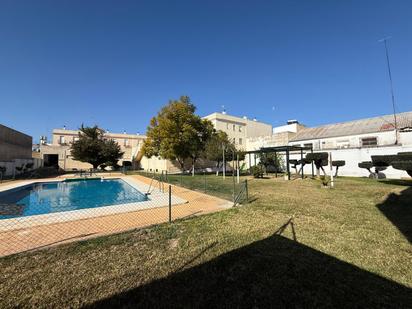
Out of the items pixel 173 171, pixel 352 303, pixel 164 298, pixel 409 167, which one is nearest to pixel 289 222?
pixel 352 303

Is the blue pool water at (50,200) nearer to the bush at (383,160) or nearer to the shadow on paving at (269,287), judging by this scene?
the shadow on paving at (269,287)

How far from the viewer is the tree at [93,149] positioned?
104 feet

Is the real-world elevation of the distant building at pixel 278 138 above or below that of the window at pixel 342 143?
above

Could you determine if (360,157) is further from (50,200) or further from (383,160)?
(50,200)

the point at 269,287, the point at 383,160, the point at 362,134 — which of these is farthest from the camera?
the point at 362,134

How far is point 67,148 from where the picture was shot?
39500 mm

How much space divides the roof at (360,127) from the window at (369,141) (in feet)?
2.46

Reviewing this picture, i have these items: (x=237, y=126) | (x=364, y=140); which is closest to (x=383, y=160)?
(x=364, y=140)

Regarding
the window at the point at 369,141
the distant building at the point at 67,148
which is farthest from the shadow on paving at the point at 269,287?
the distant building at the point at 67,148

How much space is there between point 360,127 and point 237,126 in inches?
784

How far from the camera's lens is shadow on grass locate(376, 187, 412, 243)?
195 inches

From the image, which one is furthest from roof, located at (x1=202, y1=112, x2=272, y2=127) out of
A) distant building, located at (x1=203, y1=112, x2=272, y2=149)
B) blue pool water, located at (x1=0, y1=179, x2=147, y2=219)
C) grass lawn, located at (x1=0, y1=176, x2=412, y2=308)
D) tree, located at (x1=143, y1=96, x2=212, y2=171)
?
grass lawn, located at (x1=0, y1=176, x2=412, y2=308)

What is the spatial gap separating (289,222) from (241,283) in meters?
3.25

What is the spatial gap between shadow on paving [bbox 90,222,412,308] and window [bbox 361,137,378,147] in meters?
22.2
